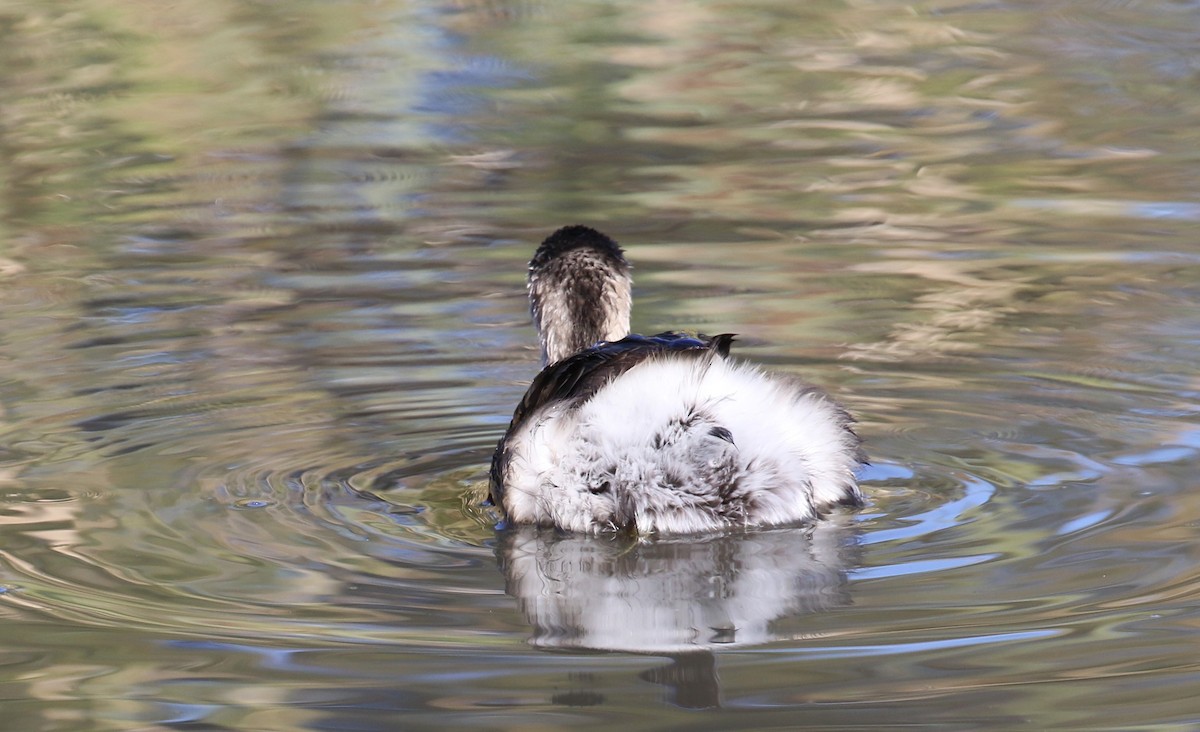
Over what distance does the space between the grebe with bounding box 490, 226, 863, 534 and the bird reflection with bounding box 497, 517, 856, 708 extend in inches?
3.1

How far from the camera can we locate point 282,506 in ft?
18.0

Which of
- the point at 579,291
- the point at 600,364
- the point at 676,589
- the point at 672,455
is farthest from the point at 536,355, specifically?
the point at 676,589

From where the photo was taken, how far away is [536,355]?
24.6 feet

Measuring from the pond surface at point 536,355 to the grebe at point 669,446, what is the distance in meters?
0.12

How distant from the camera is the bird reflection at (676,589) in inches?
170

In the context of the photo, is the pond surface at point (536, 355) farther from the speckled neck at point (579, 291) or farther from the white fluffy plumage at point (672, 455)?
the speckled neck at point (579, 291)

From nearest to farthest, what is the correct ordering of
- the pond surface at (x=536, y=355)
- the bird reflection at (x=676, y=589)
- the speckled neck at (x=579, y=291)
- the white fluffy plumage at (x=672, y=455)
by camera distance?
the pond surface at (x=536, y=355) → the bird reflection at (x=676, y=589) → the white fluffy plumage at (x=672, y=455) → the speckled neck at (x=579, y=291)

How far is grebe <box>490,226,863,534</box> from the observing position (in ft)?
16.4

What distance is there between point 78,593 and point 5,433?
172 centimetres

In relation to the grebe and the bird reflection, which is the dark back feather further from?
the bird reflection

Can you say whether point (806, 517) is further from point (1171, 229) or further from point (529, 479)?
point (1171, 229)

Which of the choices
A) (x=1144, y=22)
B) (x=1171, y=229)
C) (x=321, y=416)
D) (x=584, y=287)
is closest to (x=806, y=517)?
(x=584, y=287)

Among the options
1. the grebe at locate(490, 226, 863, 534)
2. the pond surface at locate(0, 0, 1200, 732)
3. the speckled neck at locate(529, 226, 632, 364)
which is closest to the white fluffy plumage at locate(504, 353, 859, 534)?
the grebe at locate(490, 226, 863, 534)

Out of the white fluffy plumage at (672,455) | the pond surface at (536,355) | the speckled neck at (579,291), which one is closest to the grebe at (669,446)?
the white fluffy plumage at (672,455)
